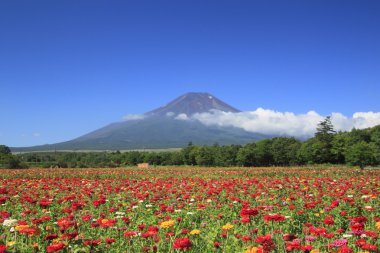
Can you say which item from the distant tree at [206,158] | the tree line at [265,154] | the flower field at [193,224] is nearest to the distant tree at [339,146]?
the tree line at [265,154]

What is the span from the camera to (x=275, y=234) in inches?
276

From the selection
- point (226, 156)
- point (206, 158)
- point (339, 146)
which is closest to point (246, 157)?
point (226, 156)

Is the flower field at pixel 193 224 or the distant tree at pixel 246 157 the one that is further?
the distant tree at pixel 246 157

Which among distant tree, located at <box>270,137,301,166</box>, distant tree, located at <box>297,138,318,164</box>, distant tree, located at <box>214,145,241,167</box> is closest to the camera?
distant tree, located at <box>297,138,318,164</box>

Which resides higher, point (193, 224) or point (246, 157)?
point (193, 224)

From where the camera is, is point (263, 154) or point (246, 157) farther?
point (263, 154)

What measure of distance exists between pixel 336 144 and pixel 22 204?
79.2m

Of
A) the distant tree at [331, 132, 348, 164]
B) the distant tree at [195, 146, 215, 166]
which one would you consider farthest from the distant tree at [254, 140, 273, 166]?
the distant tree at [331, 132, 348, 164]

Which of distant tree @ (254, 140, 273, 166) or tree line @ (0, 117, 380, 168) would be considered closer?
tree line @ (0, 117, 380, 168)

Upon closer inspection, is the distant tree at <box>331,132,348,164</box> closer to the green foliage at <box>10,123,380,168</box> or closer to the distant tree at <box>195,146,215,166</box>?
the green foliage at <box>10,123,380,168</box>

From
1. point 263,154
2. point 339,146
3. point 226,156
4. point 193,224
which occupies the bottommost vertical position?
point 226,156

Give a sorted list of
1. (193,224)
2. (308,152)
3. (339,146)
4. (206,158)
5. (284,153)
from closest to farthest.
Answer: (193,224) → (339,146) → (308,152) → (284,153) → (206,158)

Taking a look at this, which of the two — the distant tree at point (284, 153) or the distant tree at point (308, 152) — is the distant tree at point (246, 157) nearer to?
the distant tree at point (284, 153)

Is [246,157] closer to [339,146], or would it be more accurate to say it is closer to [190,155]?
[190,155]
